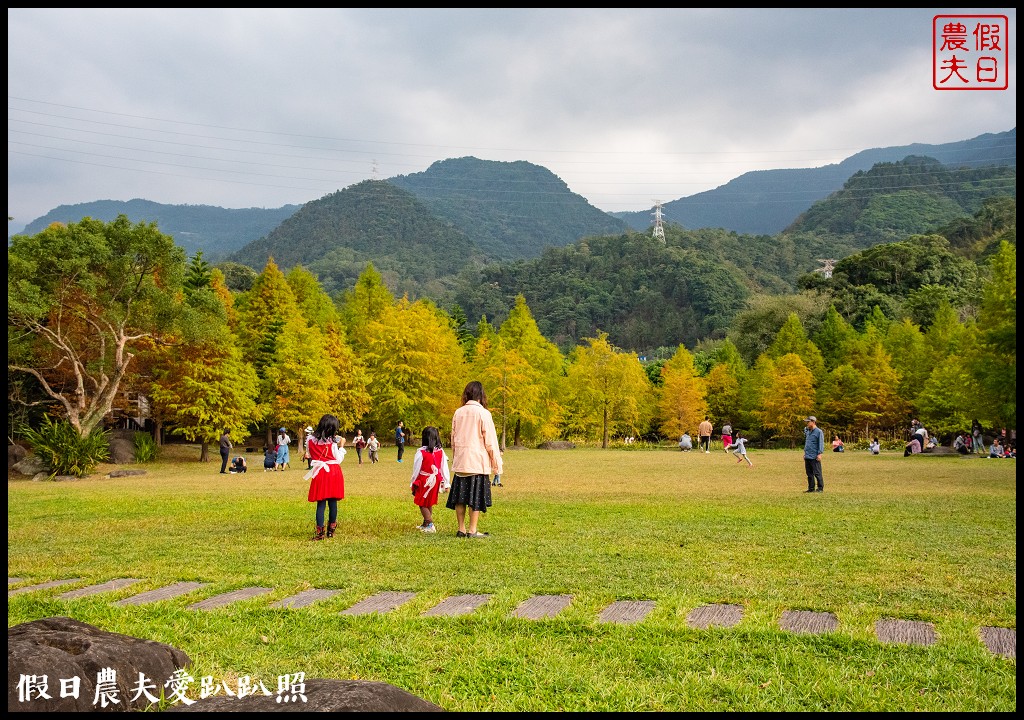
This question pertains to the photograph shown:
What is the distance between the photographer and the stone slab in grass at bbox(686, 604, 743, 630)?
471 cm

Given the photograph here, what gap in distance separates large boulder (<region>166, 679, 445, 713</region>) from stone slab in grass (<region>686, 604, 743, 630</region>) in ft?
8.58

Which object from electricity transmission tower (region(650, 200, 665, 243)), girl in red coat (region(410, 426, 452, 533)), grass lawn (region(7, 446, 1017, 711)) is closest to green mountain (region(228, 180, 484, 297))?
electricity transmission tower (region(650, 200, 665, 243))

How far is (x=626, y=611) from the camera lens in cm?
511

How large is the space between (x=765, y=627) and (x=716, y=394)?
172 ft

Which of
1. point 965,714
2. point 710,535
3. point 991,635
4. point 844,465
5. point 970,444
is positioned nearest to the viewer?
point 965,714

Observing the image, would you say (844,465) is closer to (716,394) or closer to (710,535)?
(710,535)

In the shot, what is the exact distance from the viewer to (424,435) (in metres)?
9.73

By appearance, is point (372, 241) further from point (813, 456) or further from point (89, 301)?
point (813, 456)

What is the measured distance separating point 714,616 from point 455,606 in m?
1.82

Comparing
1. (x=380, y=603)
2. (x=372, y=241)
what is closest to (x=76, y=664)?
(x=380, y=603)

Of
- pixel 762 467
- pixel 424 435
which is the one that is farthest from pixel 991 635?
pixel 762 467

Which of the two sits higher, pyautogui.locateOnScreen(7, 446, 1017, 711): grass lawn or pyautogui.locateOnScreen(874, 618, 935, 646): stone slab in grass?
pyautogui.locateOnScreen(874, 618, 935, 646): stone slab in grass

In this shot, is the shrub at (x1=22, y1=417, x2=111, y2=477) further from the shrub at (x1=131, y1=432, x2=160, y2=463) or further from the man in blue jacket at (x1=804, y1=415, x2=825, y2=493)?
the man in blue jacket at (x1=804, y1=415, x2=825, y2=493)

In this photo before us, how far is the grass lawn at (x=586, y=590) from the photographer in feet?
12.0
